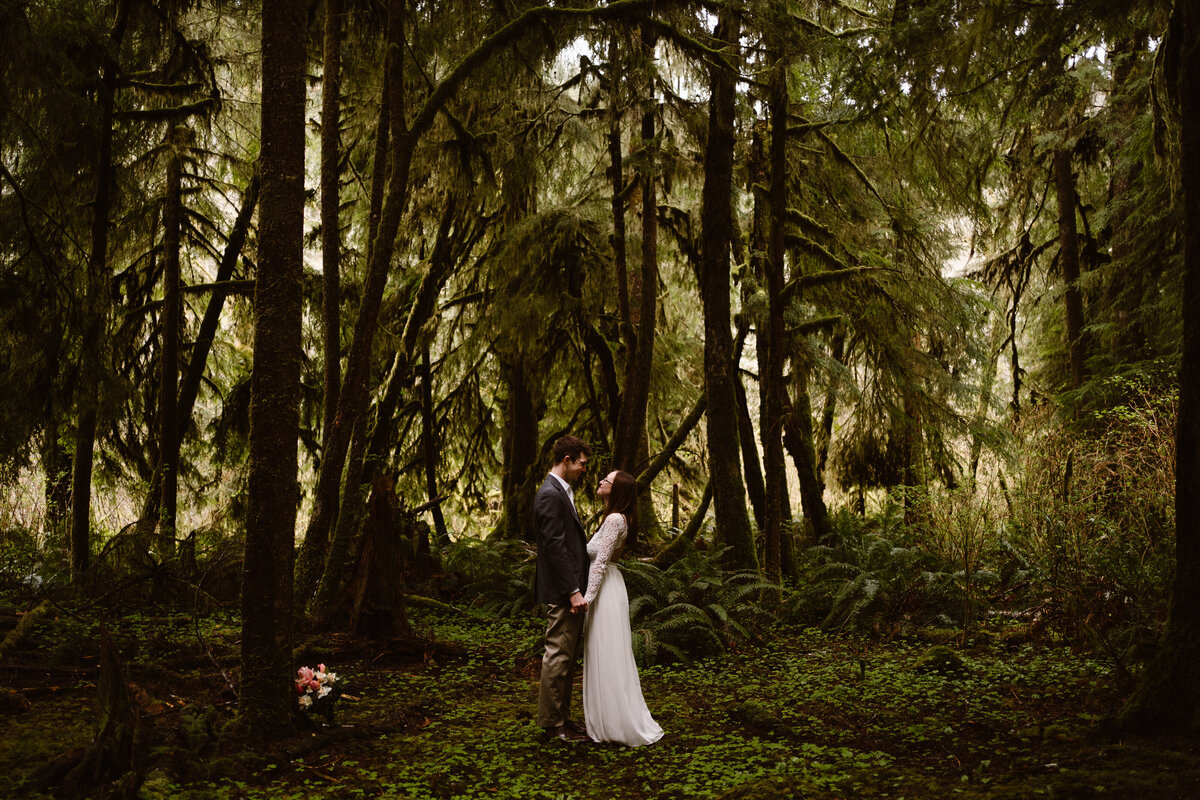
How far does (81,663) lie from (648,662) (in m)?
4.61

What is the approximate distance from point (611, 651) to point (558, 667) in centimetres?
37

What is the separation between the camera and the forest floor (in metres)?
4.29

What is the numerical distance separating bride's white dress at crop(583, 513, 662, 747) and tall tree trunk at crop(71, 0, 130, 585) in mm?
4627

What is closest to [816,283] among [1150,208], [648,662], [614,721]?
[1150,208]

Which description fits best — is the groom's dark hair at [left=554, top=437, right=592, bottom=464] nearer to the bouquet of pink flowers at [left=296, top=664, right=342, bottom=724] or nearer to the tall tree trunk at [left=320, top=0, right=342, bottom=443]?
the bouquet of pink flowers at [left=296, top=664, right=342, bottom=724]

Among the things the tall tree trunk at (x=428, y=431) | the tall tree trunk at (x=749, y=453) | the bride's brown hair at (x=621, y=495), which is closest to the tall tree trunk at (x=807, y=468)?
the tall tree trunk at (x=749, y=453)

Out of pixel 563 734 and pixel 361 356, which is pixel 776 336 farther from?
pixel 563 734

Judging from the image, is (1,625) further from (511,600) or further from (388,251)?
(511,600)

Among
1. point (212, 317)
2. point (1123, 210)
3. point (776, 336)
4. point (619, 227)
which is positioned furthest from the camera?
point (1123, 210)

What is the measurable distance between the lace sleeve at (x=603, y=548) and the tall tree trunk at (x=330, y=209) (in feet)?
11.5

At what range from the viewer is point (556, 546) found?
5.61m

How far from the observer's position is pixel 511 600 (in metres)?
10.2

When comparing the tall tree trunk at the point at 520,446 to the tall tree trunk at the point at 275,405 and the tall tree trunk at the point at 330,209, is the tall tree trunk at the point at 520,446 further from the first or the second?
the tall tree trunk at the point at 275,405

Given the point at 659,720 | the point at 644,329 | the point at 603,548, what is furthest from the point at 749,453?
the point at 603,548
